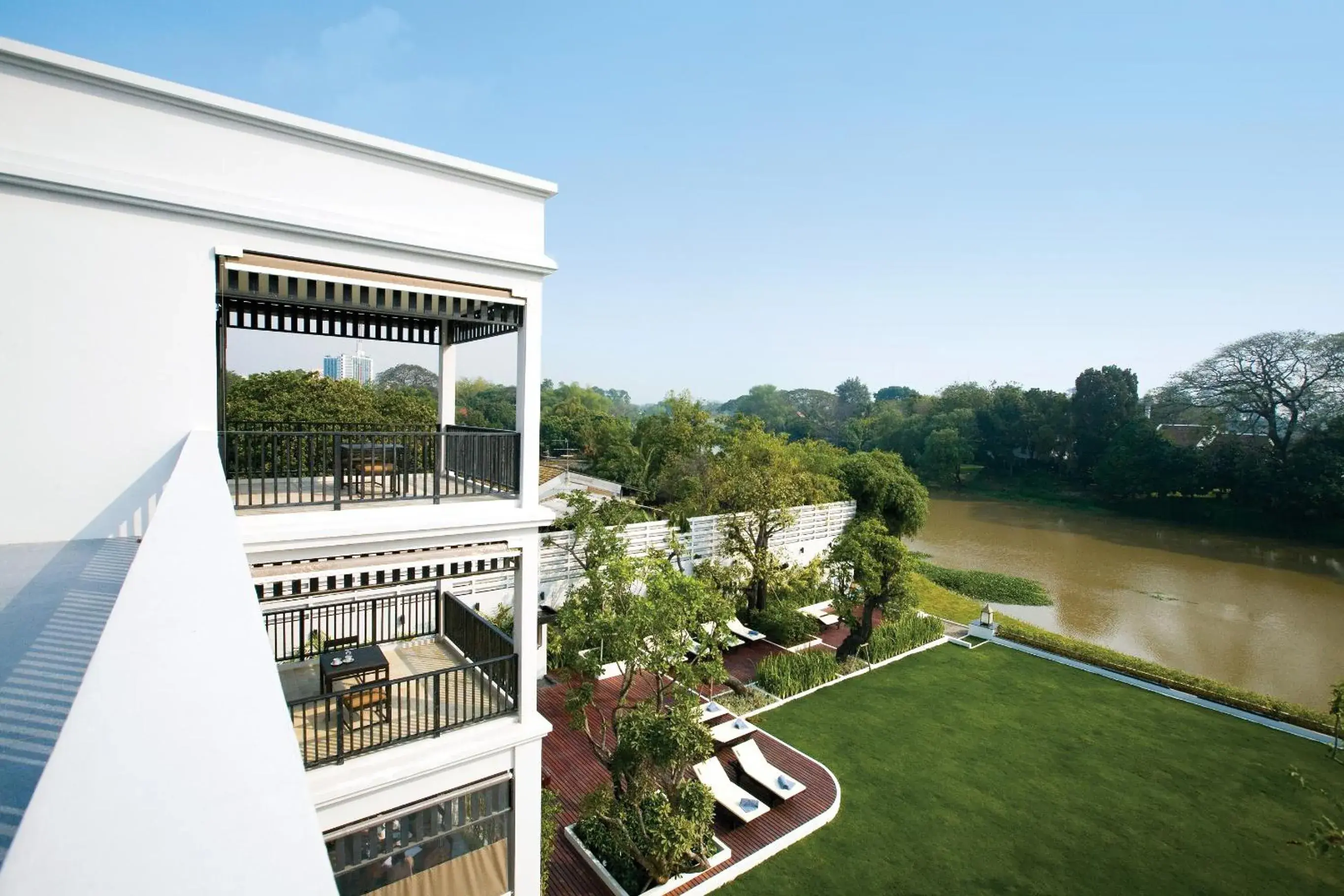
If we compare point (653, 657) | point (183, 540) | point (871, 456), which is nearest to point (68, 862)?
point (183, 540)

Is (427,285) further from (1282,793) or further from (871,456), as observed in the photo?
(871,456)

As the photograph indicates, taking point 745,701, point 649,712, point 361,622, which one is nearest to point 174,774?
point 649,712

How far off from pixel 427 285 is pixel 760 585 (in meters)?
10.5

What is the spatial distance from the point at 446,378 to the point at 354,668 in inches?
114

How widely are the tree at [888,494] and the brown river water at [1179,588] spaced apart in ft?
10.7

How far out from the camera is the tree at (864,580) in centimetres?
1144

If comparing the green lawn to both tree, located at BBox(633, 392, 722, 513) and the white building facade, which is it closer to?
the white building facade

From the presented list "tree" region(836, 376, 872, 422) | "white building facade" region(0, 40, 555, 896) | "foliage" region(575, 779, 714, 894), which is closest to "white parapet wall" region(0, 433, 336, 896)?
"white building facade" region(0, 40, 555, 896)

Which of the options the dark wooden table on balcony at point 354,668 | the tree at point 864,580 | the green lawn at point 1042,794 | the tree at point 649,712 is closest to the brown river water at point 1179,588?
the green lawn at point 1042,794

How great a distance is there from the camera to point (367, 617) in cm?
841

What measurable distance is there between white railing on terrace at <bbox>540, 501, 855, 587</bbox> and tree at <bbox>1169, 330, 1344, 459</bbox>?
25.9 meters

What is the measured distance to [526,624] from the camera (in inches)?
206

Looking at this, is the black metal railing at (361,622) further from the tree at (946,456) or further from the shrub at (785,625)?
the tree at (946,456)

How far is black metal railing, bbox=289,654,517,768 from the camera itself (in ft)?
14.7
